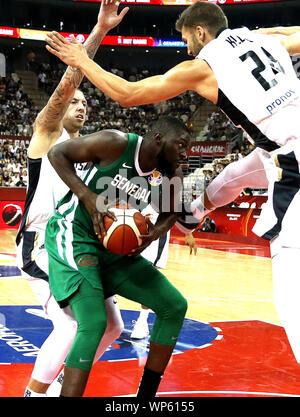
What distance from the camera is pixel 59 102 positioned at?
3891 millimetres

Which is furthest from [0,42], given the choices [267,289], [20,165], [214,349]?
[214,349]

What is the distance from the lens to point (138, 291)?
3.26 metres

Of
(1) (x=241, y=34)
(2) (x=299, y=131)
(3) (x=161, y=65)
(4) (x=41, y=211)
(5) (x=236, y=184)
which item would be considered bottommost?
(4) (x=41, y=211)

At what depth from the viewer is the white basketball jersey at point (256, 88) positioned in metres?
2.85

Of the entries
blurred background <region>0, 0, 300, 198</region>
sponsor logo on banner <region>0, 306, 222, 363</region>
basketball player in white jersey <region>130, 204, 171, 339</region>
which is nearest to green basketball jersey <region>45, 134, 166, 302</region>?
sponsor logo on banner <region>0, 306, 222, 363</region>

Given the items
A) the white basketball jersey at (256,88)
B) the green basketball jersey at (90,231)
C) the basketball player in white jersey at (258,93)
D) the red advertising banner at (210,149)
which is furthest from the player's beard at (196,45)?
the red advertising banner at (210,149)

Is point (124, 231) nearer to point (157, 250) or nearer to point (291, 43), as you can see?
point (291, 43)

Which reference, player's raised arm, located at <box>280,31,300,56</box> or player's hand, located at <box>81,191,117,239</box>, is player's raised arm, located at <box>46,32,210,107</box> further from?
player's raised arm, located at <box>280,31,300,56</box>

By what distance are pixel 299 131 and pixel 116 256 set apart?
4.29 ft

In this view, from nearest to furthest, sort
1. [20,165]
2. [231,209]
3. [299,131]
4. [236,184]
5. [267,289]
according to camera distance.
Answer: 1. [299,131]
2. [236,184]
3. [267,289]
4. [231,209]
5. [20,165]

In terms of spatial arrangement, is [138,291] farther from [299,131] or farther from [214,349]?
[214,349]

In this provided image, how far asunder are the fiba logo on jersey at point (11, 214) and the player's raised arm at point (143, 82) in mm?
16449

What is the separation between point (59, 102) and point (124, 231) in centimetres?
132

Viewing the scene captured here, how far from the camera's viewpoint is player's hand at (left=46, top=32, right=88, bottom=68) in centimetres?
316
